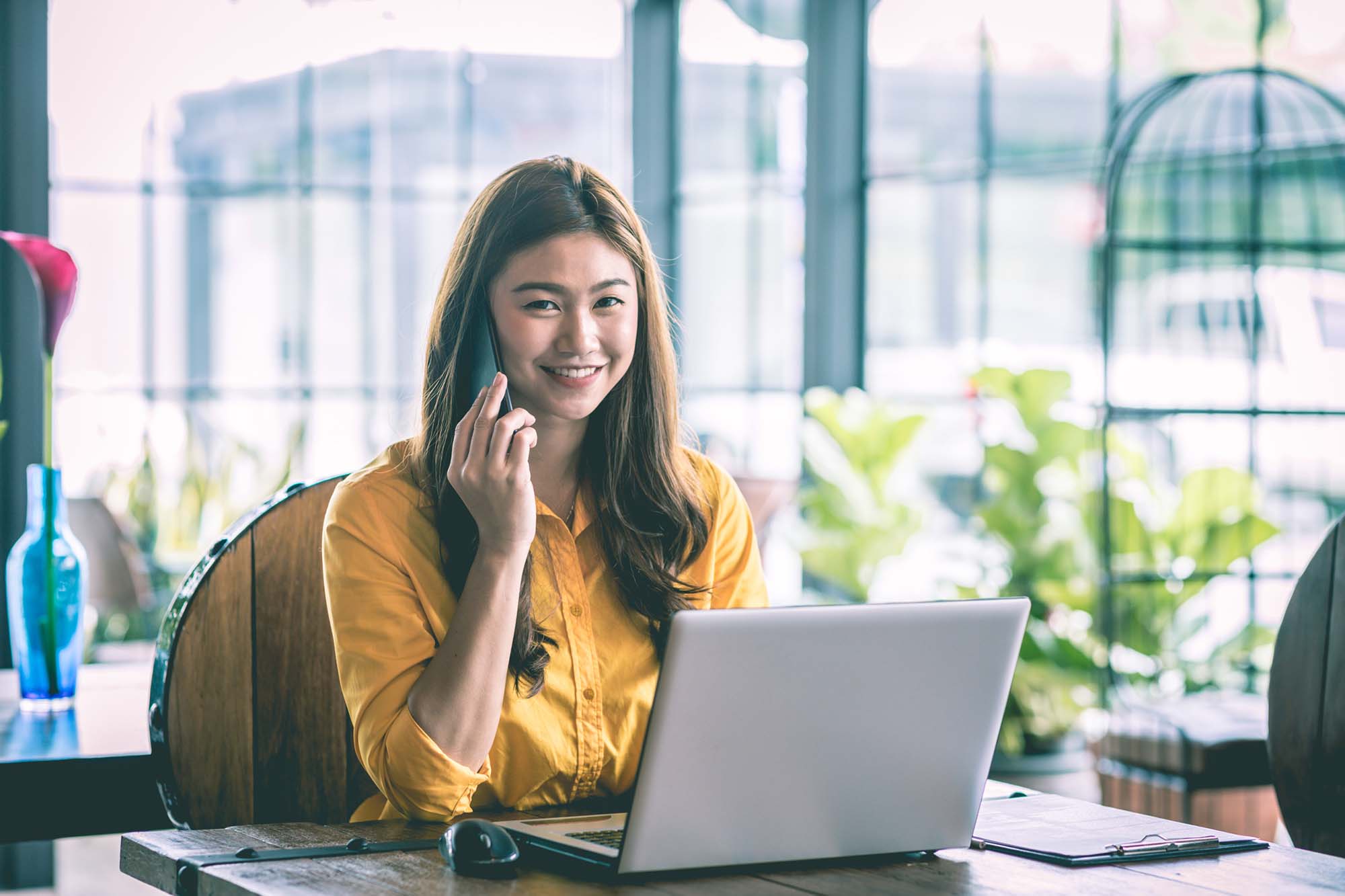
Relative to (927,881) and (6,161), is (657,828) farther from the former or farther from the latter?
(6,161)

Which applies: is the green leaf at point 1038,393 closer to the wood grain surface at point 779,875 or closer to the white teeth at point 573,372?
the white teeth at point 573,372

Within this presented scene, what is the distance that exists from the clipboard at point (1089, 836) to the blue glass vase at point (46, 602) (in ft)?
4.62

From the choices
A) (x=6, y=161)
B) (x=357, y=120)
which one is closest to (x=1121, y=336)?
(x=357, y=120)

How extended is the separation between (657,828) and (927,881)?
24cm

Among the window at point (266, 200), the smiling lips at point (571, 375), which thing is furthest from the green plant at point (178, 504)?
the smiling lips at point (571, 375)

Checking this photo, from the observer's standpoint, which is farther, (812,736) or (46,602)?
(46,602)

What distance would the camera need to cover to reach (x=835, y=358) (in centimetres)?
541

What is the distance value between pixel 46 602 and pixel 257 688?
0.64 metres

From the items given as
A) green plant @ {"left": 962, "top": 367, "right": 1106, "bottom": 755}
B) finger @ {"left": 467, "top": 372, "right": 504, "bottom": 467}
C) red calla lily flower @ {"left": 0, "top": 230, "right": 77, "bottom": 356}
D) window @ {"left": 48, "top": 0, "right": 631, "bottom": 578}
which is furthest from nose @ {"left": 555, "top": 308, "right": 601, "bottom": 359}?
window @ {"left": 48, "top": 0, "right": 631, "bottom": 578}

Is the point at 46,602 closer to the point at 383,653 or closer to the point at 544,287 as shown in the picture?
the point at 383,653

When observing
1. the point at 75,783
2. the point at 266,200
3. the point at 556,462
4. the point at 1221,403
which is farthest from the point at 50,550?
the point at 1221,403

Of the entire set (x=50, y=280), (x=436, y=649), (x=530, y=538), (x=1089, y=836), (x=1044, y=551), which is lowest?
(x=1044, y=551)

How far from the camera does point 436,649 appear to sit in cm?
158

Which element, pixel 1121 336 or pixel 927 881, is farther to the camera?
pixel 1121 336
